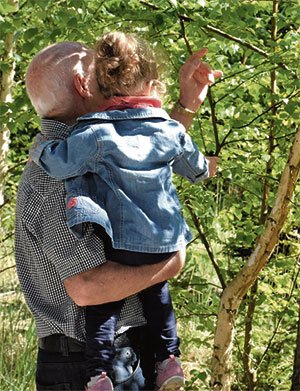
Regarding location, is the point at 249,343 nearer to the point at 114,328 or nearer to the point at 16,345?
the point at 16,345

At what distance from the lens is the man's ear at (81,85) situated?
205cm

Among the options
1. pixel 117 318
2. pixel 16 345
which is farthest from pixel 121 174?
pixel 16 345

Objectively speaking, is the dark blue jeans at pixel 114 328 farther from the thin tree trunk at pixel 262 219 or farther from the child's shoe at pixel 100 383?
the thin tree trunk at pixel 262 219

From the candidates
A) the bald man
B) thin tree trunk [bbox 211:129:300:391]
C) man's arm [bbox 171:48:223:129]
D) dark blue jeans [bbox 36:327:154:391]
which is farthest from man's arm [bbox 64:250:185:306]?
thin tree trunk [bbox 211:129:300:391]

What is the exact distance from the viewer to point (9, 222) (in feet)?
17.5

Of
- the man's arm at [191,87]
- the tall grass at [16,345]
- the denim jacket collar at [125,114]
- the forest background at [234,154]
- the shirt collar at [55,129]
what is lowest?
the tall grass at [16,345]

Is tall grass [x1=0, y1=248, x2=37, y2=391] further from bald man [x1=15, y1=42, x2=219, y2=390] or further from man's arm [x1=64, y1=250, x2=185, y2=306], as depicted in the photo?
man's arm [x1=64, y1=250, x2=185, y2=306]

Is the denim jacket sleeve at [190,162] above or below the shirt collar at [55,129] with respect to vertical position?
below

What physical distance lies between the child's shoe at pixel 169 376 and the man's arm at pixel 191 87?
662 mm

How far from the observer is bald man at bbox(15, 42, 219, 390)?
78.0 inches

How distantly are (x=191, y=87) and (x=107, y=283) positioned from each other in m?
0.71

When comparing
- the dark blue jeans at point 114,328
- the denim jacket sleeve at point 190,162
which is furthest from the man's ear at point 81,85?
the dark blue jeans at point 114,328

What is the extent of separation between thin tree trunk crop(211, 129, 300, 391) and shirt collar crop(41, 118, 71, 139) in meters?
0.99

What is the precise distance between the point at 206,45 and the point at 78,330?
5.80 feet
